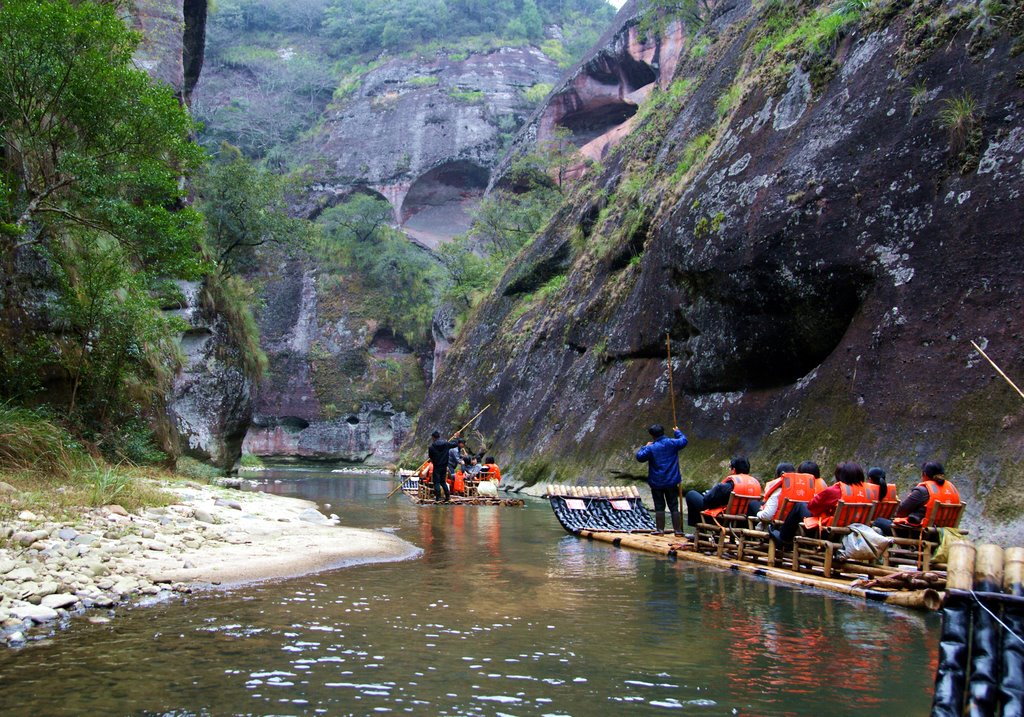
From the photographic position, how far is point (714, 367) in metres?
A: 16.5

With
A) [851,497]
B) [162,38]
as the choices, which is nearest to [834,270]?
[851,497]

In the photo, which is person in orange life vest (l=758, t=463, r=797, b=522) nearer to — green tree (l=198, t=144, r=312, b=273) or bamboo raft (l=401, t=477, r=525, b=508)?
bamboo raft (l=401, t=477, r=525, b=508)

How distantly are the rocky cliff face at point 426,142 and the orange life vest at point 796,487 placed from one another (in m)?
55.9

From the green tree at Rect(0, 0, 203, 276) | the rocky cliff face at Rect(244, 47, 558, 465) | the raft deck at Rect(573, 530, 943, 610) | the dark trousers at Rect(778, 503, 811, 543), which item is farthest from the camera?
the rocky cliff face at Rect(244, 47, 558, 465)

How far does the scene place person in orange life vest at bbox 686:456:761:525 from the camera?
32.0 feet

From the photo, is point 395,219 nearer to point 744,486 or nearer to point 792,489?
point 744,486

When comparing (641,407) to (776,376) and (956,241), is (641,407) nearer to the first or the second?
(776,376)

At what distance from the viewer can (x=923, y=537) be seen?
7.67 meters

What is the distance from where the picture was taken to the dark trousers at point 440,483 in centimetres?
1898

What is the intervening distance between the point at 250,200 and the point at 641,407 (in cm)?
1747

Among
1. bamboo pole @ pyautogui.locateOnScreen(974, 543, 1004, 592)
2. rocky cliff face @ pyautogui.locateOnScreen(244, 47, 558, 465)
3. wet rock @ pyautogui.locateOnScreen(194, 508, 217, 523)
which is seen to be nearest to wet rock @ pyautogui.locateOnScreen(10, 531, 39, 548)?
wet rock @ pyautogui.locateOnScreen(194, 508, 217, 523)

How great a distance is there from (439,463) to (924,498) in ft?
41.6

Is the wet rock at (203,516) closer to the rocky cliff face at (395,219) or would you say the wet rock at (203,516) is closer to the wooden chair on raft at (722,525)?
the wooden chair on raft at (722,525)

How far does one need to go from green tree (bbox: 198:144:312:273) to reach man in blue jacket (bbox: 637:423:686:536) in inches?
847
